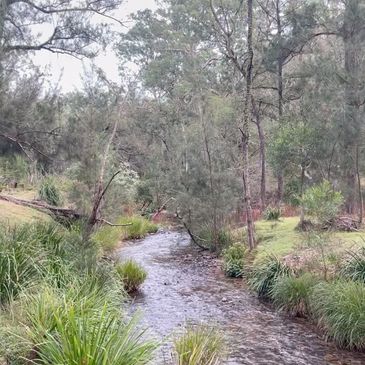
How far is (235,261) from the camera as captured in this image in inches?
565

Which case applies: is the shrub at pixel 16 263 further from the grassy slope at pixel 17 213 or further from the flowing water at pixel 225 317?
the grassy slope at pixel 17 213

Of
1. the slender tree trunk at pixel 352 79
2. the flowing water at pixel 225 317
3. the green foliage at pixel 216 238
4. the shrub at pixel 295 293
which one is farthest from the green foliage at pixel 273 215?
the shrub at pixel 295 293

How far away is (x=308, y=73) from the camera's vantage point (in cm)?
1800

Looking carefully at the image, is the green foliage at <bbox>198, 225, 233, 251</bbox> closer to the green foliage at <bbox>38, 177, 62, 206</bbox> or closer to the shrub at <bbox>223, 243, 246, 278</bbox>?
the shrub at <bbox>223, 243, 246, 278</bbox>

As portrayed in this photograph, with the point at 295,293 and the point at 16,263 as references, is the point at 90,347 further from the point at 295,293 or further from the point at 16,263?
the point at 295,293

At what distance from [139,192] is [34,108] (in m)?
19.6

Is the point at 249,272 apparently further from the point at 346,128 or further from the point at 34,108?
the point at 34,108

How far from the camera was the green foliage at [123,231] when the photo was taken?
1609cm

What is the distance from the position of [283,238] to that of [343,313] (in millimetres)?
7158

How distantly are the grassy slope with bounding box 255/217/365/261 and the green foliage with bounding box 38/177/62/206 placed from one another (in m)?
8.26

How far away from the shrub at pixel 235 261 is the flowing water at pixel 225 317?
32 centimetres

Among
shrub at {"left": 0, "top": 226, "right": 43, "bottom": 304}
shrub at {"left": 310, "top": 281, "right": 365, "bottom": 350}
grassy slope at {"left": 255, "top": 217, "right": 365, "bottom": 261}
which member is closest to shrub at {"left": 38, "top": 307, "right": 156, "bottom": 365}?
shrub at {"left": 0, "top": 226, "right": 43, "bottom": 304}

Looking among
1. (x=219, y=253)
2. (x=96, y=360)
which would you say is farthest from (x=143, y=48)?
(x=96, y=360)

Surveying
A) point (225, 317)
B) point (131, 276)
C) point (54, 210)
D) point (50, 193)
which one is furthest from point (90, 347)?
point (50, 193)
